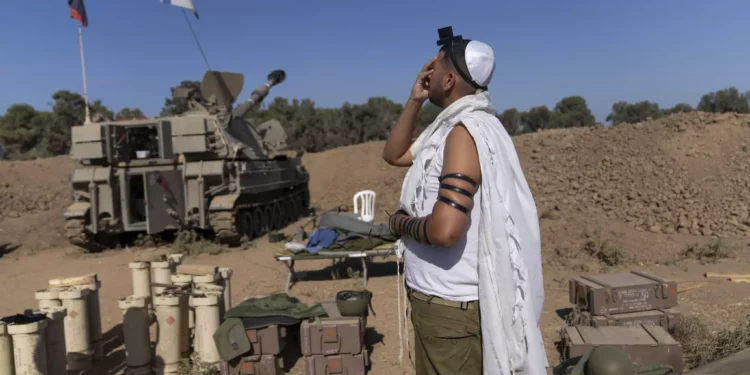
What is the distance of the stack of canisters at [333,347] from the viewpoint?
4.79m

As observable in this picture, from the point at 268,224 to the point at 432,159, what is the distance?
460 inches

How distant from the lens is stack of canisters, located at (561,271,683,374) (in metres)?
4.55

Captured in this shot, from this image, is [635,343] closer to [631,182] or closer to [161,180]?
[161,180]

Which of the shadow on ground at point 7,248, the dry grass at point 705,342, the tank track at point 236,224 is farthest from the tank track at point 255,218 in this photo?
the dry grass at point 705,342

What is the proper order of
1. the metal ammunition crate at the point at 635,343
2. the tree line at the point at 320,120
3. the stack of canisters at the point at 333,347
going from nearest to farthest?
1. the metal ammunition crate at the point at 635,343
2. the stack of canisters at the point at 333,347
3. the tree line at the point at 320,120

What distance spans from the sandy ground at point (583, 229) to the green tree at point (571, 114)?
50.1 feet

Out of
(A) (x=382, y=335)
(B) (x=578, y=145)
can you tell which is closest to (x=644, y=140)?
(B) (x=578, y=145)

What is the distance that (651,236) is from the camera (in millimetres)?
10828

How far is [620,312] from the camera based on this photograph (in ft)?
17.7

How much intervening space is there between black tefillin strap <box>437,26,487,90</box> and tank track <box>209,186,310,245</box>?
30.3 ft

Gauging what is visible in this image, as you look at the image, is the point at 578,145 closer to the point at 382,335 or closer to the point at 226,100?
the point at 226,100

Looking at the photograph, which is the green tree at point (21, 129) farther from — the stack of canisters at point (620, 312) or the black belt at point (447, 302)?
the black belt at point (447, 302)

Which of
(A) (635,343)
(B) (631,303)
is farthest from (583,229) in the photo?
(A) (635,343)

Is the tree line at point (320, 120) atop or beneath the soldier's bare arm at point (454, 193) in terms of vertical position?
atop
